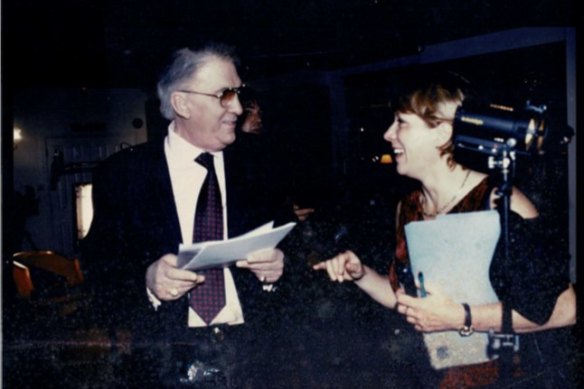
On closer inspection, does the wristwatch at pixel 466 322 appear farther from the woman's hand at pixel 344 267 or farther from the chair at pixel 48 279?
the chair at pixel 48 279

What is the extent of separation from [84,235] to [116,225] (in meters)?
0.09

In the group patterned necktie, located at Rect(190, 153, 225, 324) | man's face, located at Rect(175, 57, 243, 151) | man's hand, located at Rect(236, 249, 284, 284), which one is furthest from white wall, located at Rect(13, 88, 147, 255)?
man's hand, located at Rect(236, 249, 284, 284)

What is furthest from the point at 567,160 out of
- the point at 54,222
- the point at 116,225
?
the point at 54,222

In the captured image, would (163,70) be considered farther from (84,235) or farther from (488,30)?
(488,30)

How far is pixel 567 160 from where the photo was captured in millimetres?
1345

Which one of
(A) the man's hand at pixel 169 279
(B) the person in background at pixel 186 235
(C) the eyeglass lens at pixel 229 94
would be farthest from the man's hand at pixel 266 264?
(C) the eyeglass lens at pixel 229 94

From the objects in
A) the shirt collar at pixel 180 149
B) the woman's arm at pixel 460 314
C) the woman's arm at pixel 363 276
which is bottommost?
the woman's arm at pixel 460 314

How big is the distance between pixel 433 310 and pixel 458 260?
138mm

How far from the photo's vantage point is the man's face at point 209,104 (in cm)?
130

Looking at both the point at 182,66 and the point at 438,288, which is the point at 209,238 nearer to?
the point at 182,66

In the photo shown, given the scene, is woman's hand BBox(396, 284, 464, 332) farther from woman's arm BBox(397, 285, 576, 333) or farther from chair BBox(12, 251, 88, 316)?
chair BBox(12, 251, 88, 316)

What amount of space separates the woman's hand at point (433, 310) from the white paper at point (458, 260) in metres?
0.02

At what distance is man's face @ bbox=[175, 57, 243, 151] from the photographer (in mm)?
1298

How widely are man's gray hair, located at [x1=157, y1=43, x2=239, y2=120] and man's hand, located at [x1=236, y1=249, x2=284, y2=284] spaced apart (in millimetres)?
378
